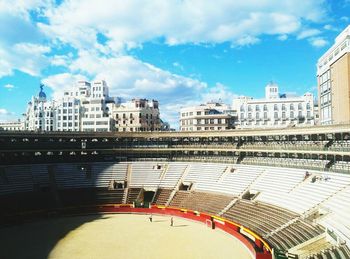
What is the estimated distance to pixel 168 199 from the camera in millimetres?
62156

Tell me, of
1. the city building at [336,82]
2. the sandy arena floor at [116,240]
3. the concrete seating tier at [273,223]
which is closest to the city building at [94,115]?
the city building at [336,82]

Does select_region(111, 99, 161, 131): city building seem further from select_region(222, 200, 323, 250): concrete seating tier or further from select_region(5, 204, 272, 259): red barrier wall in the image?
select_region(222, 200, 323, 250): concrete seating tier

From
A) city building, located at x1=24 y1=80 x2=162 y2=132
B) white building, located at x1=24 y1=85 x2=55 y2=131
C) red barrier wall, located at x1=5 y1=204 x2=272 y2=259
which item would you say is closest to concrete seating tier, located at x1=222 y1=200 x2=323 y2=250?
red barrier wall, located at x1=5 y1=204 x2=272 y2=259

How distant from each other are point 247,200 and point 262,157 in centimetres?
1155

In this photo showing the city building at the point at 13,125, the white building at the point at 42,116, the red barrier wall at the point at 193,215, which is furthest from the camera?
the city building at the point at 13,125

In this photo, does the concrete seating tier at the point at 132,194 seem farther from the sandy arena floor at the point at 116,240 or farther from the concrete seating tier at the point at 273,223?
the concrete seating tier at the point at 273,223

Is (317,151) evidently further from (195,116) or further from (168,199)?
(195,116)

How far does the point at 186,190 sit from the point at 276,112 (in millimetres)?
59887

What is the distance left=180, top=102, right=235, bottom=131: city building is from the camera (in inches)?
4227

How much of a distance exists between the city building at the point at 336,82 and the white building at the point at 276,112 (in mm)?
32759

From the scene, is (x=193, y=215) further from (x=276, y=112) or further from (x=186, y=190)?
(x=276, y=112)

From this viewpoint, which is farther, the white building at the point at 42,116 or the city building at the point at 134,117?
the white building at the point at 42,116

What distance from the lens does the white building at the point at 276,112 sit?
111 metres

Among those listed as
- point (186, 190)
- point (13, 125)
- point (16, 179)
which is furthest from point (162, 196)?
point (13, 125)
